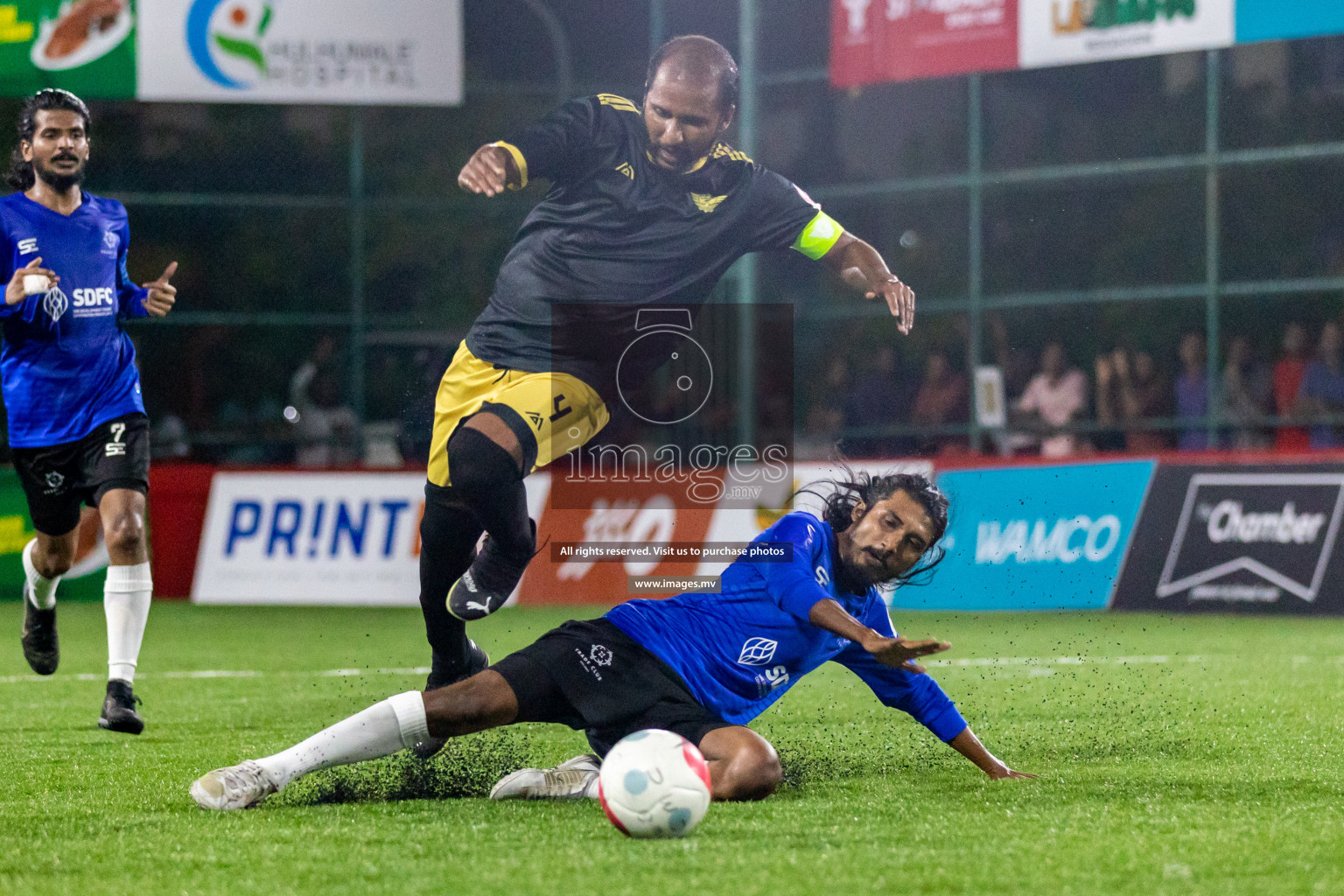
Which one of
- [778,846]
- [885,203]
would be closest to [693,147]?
[778,846]

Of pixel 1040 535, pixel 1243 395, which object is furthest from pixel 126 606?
pixel 1243 395

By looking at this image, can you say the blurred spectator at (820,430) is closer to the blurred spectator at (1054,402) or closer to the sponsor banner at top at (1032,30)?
the blurred spectator at (1054,402)

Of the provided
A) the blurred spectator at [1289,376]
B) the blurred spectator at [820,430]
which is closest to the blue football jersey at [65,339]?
the blurred spectator at [820,430]

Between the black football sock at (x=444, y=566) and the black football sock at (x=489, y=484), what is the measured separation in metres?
0.12

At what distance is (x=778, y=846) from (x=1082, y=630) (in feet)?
26.5

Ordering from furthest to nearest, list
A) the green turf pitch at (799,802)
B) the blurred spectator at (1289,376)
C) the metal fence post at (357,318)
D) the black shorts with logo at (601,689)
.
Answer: the metal fence post at (357,318)
the blurred spectator at (1289,376)
the black shorts with logo at (601,689)
the green turf pitch at (799,802)

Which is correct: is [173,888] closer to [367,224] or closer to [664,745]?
[664,745]

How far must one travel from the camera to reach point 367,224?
23.3 meters

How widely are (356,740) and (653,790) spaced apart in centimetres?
99

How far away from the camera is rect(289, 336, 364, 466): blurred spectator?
15312 mm

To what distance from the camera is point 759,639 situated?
17.0 feet

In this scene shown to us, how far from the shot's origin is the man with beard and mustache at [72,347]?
6691 mm

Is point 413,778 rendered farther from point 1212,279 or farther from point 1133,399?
point 1212,279

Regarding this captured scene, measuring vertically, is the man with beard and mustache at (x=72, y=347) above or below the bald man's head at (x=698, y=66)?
below
